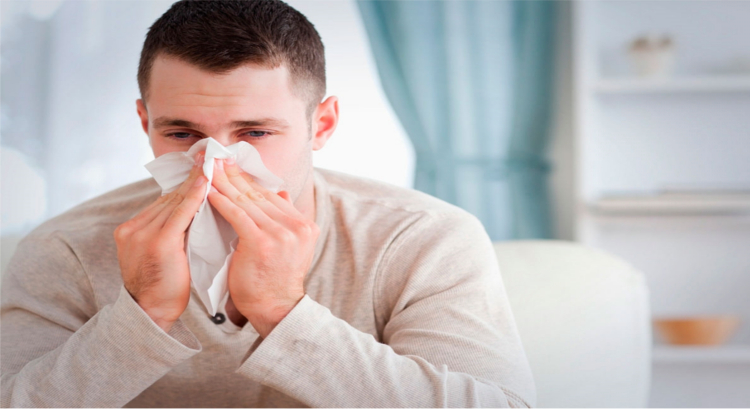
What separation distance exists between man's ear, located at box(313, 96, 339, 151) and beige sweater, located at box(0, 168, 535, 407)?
9 cm

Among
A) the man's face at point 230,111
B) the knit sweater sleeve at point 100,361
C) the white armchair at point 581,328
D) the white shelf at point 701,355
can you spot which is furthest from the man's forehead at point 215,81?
the white shelf at point 701,355

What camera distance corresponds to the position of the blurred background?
8.70ft

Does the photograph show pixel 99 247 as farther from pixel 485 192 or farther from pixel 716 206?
pixel 716 206

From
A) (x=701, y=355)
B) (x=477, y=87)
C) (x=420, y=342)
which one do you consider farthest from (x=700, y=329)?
(x=420, y=342)

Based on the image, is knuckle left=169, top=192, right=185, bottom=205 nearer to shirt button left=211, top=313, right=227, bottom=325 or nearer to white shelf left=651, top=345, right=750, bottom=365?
shirt button left=211, top=313, right=227, bottom=325

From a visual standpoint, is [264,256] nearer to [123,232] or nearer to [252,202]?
[252,202]

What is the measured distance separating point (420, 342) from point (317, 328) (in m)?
0.19

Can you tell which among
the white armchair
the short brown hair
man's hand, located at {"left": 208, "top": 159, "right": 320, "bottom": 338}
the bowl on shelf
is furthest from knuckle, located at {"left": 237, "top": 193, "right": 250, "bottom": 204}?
the bowl on shelf

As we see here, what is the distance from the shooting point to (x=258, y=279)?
958 mm

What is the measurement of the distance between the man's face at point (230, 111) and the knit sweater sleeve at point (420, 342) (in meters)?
0.26

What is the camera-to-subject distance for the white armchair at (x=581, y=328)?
132 centimetres

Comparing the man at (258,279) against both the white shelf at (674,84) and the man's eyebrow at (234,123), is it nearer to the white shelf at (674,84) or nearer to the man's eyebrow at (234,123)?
the man's eyebrow at (234,123)

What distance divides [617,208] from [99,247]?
1870mm

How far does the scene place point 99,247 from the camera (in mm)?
1244
